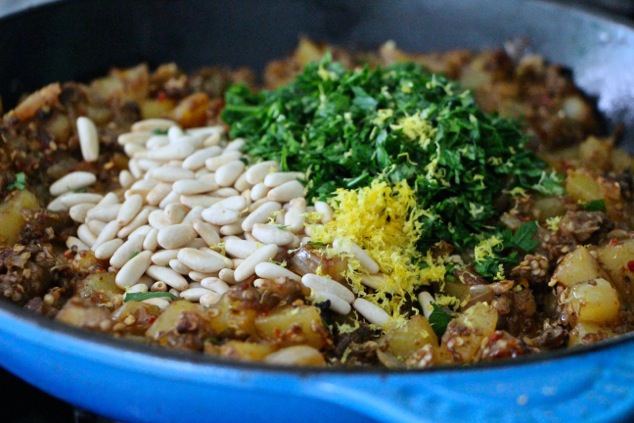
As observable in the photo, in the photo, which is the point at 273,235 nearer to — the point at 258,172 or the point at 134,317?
the point at 258,172

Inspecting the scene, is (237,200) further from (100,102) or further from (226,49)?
(226,49)

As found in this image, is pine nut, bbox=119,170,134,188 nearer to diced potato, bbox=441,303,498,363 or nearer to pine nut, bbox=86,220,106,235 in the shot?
pine nut, bbox=86,220,106,235

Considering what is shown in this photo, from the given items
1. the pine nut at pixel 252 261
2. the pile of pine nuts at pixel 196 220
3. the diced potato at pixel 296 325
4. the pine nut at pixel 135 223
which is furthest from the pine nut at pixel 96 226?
the diced potato at pixel 296 325

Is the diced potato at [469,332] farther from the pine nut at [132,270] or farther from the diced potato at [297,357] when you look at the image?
the pine nut at [132,270]

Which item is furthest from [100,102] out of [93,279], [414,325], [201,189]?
[414,325]

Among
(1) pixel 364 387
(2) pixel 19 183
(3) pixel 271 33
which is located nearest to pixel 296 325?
(1) pixel 364 387
